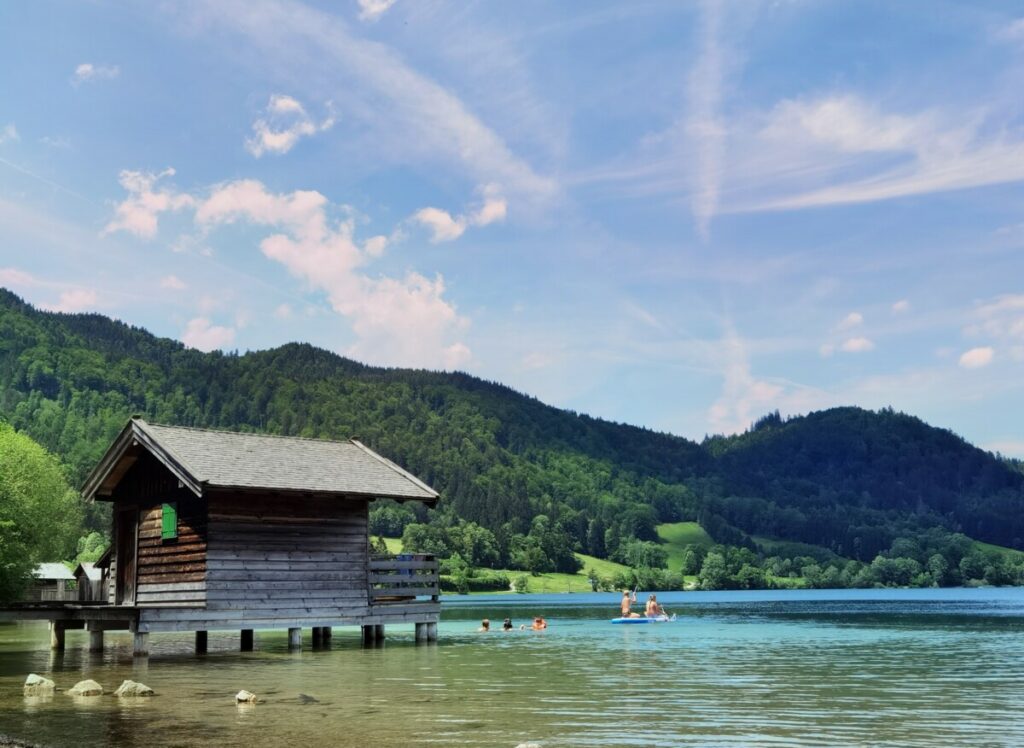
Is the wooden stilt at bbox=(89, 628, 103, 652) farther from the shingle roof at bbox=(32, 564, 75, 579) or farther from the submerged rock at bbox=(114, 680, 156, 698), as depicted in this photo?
the shingle roof at bbox=(32, 564, 75, 579)

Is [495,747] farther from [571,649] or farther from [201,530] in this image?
[571,649]

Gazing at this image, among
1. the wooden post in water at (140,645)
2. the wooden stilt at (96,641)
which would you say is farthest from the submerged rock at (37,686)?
the wooden stilt at (96,641)

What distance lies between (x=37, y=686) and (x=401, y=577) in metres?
17.5

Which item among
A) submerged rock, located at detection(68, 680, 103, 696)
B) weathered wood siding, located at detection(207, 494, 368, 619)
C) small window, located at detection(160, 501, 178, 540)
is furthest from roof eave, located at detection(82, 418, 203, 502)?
submerged rock, located at detection(68, 680, 103, 696)

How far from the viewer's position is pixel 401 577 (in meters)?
40.9

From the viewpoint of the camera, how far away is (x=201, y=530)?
117ft

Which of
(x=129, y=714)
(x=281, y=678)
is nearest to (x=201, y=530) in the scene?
(x=281, y=678)

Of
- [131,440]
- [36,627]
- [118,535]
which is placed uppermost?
[131,440]

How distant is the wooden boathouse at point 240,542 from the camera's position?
35562 millimetres

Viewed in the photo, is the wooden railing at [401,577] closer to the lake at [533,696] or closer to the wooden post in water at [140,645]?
Result: the lake at [533,696]

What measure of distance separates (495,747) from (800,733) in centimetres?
540

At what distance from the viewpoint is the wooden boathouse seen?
35.6 metres

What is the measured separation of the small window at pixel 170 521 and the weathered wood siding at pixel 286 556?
1.91 meters

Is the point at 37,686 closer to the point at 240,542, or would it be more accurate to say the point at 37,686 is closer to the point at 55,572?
the point at 240,542
